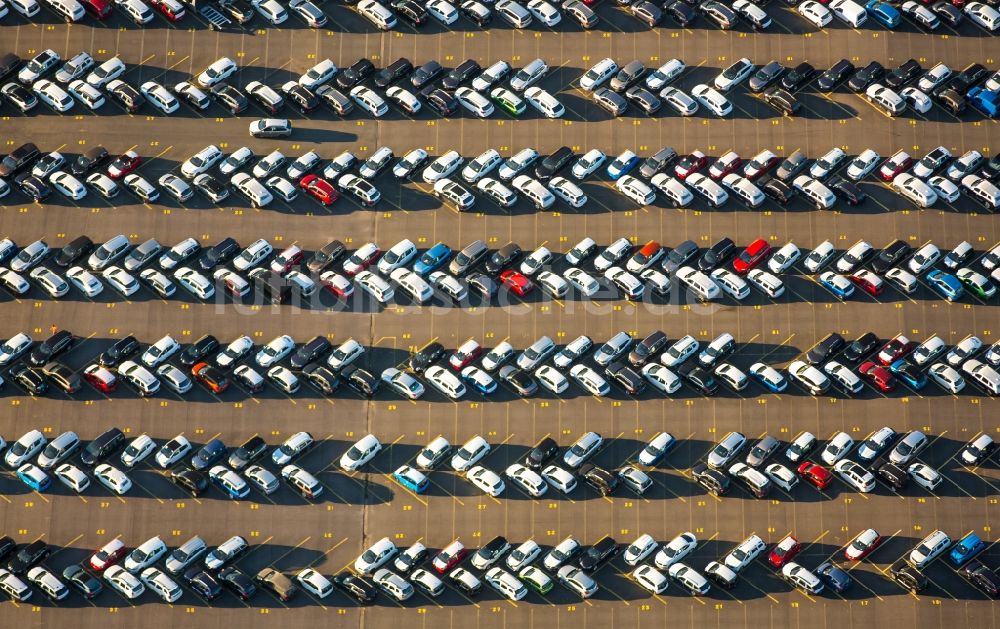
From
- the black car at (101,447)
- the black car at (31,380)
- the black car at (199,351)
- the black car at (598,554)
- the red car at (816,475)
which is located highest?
the black car at (199,351)

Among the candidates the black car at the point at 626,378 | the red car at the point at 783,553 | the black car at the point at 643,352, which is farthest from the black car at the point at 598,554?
the black car at the point at 643,352

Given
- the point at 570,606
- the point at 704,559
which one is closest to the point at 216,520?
the point at 570,606

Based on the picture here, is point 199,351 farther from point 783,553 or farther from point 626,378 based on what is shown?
point 783,553

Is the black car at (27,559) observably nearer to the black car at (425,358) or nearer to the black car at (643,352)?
the black car at (425,358)

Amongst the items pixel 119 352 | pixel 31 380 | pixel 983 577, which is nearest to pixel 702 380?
pixel 983 577

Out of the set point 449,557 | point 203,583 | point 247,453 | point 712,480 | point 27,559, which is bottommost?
point 203,583

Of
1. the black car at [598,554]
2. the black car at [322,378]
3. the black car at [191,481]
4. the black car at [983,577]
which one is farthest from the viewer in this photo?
the black car at [322,378]

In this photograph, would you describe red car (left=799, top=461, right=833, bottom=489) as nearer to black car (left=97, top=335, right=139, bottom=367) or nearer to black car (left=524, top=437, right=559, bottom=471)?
black car (left=524, top=437, right=559, bottom=471)
